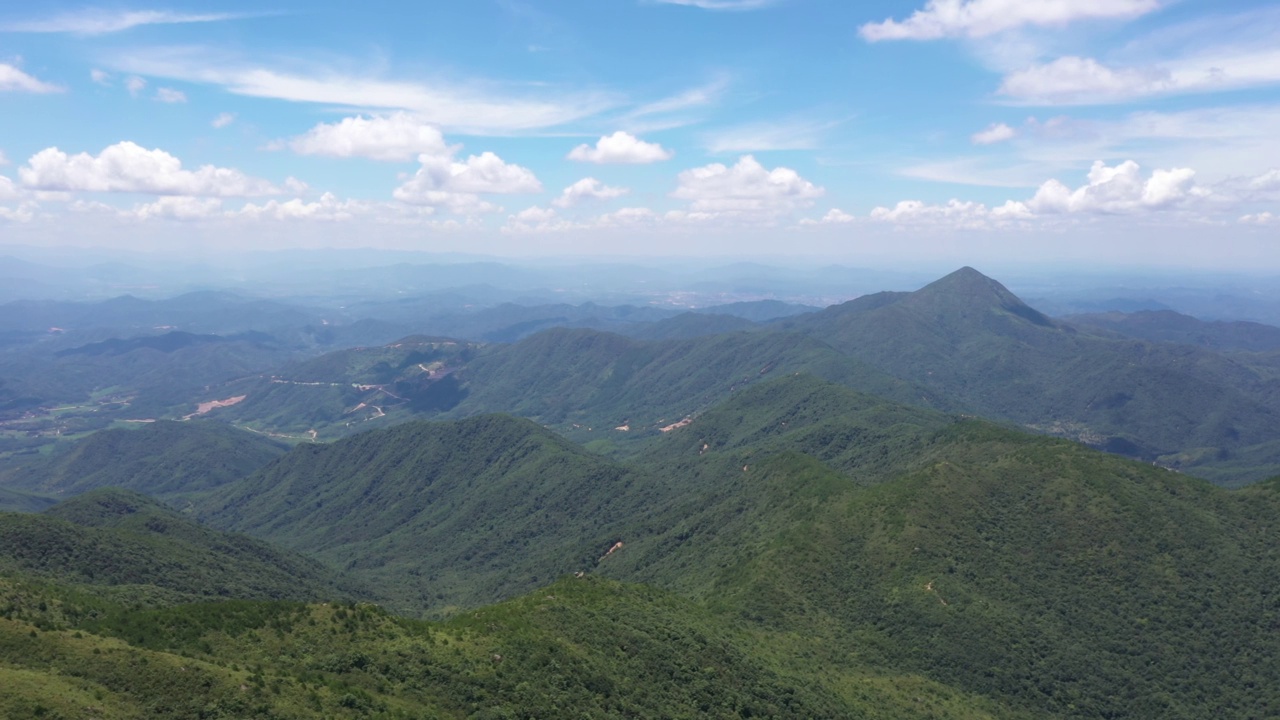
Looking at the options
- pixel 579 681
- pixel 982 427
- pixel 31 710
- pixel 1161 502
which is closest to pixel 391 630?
Answer: pixel 579 681

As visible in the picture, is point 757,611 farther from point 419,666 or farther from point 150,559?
point 150,559

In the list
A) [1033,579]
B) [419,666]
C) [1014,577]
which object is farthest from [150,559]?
[1033,579]

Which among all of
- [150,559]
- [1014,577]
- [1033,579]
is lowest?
[150,559]

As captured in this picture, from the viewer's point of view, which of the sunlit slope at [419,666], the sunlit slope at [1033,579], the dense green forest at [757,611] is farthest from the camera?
the sunlit slope at [1033,579]

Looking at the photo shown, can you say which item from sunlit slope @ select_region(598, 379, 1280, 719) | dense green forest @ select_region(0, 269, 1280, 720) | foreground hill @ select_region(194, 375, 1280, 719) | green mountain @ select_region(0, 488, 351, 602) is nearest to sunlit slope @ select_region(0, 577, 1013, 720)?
dense green forest @ select_region(0, 269, 1280, 720)

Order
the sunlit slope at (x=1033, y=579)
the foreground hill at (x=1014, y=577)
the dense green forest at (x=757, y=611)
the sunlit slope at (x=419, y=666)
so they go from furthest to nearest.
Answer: the sunlit slope at (x=1033, y=579) < the foreground hill at (x=1014, y=577) < the dense green forest at (x=757, y=611) < the sunlit slope at (x=419, y=666)

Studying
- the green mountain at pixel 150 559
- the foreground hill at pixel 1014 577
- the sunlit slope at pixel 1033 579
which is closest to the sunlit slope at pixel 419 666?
the foreground hill at pixel 1014 577

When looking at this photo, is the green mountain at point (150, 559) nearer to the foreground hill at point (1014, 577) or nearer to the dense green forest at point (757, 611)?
the dense green forest at point (757, 611)

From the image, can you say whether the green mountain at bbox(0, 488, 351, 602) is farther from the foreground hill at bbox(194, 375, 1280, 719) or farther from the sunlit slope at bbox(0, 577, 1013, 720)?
the sunlit slope at bbox(0, 577, 1013, 720)
